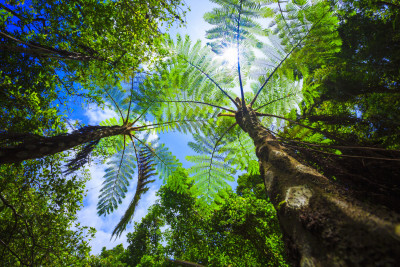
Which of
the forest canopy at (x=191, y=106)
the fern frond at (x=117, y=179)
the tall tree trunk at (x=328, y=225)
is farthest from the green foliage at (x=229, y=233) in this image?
the tall tree trunk at (x=328, y=225)

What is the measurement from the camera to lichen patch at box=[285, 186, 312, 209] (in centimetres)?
73

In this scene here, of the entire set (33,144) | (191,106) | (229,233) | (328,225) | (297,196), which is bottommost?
(229,233)

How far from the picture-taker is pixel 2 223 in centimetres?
328

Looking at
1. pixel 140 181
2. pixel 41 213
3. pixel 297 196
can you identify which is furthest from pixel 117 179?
pixel 297 196

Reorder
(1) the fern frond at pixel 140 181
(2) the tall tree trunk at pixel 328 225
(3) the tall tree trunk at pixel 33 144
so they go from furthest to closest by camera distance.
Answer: (1) the fern frond at pixel 140 181 < (3) the tall tree trunk at pixel 33 144 < (2) the tall tree trunk at pixel 328 225

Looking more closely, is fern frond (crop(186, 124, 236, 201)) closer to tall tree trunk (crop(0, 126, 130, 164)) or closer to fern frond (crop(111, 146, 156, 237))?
fern frond (crop(111, 146, 156, 237))

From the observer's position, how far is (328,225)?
21.8 inches

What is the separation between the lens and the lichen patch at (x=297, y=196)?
730mm

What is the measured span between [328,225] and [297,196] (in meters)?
0.23

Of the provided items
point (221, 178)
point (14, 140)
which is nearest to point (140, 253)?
point (221, 178)

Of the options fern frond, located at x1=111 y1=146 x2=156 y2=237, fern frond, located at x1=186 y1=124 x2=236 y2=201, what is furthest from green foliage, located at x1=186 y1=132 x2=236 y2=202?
fern frond, located at x1=111 y1=146 x2=156 y2=237

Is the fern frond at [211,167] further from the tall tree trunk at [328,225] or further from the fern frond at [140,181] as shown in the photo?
the tall tree trunk at [328,225]

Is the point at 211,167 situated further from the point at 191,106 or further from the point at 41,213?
the point at 41,213

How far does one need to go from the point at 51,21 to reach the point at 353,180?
5.47 metres
